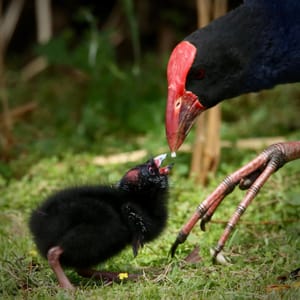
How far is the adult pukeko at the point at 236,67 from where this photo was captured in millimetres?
3688

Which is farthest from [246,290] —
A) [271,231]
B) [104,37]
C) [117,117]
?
[104,37]

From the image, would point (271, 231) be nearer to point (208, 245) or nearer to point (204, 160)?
point (208, 245)

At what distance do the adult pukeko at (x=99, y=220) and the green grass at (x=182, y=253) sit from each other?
0.13 metres

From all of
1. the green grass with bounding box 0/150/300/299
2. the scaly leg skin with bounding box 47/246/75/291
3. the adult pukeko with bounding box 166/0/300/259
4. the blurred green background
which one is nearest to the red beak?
the adult pukeko with bounding box 166/0/300/259

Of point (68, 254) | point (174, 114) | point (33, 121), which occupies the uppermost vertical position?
point (174, 114)

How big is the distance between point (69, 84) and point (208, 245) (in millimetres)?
3601

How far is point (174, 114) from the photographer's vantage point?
3.78m

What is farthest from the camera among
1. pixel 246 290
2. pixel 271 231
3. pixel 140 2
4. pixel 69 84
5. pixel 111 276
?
pixel 140 2

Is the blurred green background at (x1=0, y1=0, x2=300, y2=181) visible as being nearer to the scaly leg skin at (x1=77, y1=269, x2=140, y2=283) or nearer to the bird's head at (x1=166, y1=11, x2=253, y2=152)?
the bird's head at (x1=166, y1=11, x2=253, y2=152)

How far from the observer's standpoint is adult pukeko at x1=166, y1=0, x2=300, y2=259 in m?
3.69

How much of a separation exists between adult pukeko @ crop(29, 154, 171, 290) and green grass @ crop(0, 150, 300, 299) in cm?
13

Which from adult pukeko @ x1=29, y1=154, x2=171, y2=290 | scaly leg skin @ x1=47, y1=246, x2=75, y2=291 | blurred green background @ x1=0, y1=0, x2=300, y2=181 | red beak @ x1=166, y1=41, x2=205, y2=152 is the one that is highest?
red beak @ x1=166, y1=41, x2=205, y2=152

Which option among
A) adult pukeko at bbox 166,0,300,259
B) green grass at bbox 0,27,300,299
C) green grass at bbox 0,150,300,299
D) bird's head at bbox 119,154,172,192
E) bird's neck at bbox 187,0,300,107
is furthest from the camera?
bird's neck at bbox 187,0,300,107

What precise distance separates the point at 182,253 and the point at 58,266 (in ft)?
2.34
